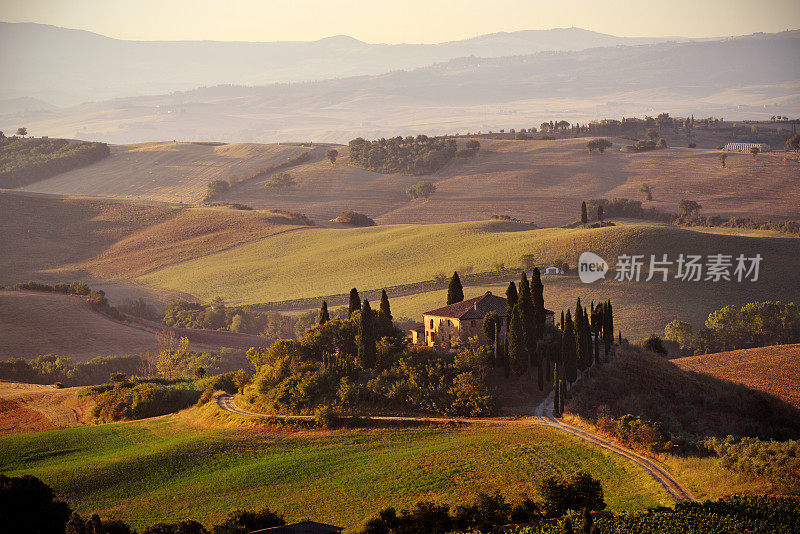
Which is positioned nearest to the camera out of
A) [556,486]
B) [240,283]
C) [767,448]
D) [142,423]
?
[556,486]

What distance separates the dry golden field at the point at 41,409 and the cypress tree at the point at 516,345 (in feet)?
99.9

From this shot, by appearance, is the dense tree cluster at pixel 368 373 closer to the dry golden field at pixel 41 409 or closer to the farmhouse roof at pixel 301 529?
the dry golden field at pixel 41 409

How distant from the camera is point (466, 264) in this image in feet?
377

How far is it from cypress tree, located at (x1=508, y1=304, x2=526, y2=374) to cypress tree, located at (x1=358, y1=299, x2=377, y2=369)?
380 inches

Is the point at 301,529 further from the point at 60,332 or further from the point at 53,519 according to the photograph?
the point at 60,332

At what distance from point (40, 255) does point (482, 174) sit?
90817mm

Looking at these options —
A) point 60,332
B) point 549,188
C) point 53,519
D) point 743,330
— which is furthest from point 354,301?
point 549,188

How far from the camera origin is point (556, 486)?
127 feet

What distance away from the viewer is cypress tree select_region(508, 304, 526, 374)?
60.4 meters

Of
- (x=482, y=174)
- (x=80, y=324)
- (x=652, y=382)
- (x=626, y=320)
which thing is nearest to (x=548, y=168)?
(x=482, y=174)

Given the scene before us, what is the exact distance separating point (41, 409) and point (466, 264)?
6105 centimetres

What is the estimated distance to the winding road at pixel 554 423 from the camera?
42562 millimetres

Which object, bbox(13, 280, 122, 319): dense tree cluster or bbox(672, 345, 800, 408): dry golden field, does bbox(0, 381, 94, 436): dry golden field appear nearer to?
bbox(13, 280, 122, 319): dense tree cluster

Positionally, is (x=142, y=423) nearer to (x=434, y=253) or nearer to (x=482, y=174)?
(x=434, y=253)
